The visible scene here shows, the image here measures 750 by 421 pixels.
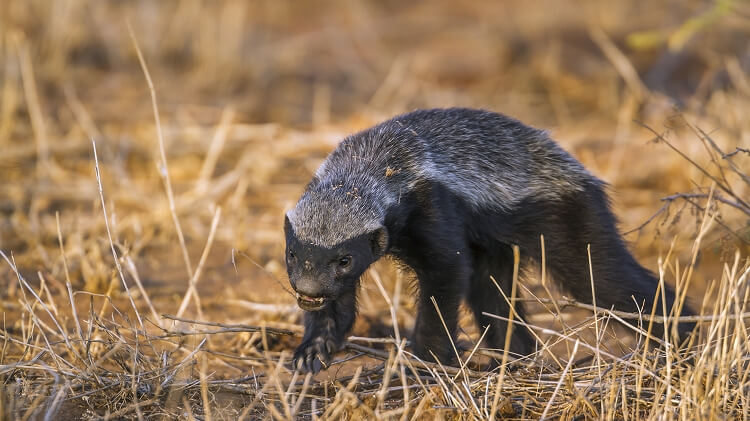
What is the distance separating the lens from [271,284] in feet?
21.8

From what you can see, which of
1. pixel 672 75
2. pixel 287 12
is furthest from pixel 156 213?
pixel 287 12

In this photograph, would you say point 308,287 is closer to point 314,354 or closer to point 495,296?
point 314,354

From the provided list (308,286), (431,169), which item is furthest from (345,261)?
(431,169)

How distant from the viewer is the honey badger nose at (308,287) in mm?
4195

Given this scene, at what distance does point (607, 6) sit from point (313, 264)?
40.3ft

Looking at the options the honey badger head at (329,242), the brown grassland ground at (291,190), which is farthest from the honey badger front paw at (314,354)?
the honey badger head at (329,242)

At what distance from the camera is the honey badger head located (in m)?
4.24

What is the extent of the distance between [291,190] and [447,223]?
4.21m

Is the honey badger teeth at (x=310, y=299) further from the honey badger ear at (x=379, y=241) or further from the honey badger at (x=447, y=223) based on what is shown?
the honey badger ear at (x=379, y=241)

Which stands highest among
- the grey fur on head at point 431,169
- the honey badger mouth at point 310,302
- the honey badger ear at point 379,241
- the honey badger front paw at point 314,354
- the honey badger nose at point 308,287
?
the grey fur on head at point 431,169

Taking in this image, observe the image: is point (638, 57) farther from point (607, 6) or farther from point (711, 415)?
point (711, 415)

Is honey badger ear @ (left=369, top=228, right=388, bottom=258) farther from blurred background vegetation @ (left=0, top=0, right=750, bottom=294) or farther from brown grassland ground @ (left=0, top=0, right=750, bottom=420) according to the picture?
blurred background vegetation @ (left=0, top=0, right=750, bottom=294)

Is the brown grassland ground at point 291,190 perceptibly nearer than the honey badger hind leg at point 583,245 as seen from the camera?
Yes

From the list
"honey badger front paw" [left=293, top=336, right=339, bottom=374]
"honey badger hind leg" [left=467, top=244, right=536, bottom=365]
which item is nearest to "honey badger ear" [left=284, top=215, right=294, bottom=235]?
"honey badger front paw" [left=293, top=336, right=339, bottom=374]
